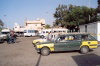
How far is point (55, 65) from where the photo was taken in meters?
7.63

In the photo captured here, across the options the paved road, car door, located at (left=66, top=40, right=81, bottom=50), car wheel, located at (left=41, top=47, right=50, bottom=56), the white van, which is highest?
the white van

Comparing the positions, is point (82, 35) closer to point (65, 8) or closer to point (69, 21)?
point (69, 21)

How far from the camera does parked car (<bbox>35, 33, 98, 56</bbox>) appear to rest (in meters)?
10.8

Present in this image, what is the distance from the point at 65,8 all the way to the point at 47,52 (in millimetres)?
32641

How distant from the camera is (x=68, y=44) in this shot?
10.8m

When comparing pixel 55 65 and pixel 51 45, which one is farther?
pixel 51 45

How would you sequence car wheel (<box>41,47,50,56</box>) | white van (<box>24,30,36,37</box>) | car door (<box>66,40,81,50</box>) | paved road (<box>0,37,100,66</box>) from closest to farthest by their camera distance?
paved road (<box>0,37,100,66</box>) < car wheel (<box>41,47,50,56</box>) < car door (<box>66,40,81,50</box>) < white van (<box>24,30,36,37</box>)

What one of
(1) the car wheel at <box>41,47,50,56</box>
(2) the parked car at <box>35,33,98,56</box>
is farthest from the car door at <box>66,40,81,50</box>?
(1) the car wheel at <box>41,47,50,56</box>

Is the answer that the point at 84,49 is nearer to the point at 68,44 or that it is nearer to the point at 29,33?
Result: the point at 68,44

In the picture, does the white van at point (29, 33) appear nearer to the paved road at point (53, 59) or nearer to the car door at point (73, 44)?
the paved road at point (53, 59)

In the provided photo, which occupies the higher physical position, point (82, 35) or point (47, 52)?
point (82, 35)

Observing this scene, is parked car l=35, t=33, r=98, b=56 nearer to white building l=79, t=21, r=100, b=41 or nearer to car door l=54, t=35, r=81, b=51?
car door l=54, t=35, r=81, b=51

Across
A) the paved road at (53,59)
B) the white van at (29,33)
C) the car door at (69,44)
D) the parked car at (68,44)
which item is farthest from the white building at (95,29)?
the white van at (29,33)

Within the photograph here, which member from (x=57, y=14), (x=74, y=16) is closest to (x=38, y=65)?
(x=74, y=16)
